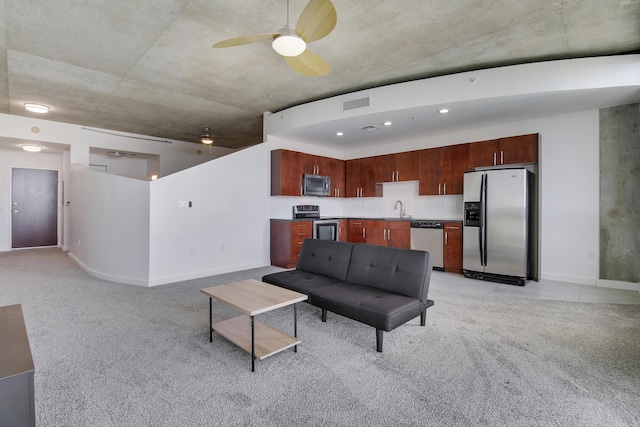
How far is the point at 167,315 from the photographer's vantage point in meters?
3.36

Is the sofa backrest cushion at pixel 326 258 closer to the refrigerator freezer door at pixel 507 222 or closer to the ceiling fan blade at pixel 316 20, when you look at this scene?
the ceiling fan blade at pixel 316 20

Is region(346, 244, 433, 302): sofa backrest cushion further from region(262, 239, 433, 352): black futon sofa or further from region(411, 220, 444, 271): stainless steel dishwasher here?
region(411, 220, 444, 271): stainless steel dishwasher

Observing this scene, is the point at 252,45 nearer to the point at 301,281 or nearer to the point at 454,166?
the point at 301,281

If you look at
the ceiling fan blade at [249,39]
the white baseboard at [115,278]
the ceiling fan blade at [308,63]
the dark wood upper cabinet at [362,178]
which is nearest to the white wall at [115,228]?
the white baseboard at [115,278]

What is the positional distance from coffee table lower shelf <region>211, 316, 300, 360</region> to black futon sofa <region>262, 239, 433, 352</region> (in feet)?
1.69

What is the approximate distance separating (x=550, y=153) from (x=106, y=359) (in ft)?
20.3

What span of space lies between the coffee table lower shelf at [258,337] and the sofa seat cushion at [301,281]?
53 centimetres

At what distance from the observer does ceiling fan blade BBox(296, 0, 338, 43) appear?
2.23 meters

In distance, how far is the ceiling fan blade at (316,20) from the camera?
88.0 inches

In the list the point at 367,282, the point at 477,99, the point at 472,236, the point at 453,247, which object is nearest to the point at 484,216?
the point at 472,236

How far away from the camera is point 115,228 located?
16.0 ft

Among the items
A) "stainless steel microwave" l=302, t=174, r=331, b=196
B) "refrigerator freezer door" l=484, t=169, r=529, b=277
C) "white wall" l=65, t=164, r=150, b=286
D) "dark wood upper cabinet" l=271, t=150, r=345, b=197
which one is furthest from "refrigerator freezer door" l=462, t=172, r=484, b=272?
"white wall" l=65, t=164, r=150, b=286

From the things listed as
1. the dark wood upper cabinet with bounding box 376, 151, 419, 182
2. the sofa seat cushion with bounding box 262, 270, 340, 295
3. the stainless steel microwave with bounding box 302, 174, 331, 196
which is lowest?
the sofa seat cushion with bounding box 262, 270, 340, 295

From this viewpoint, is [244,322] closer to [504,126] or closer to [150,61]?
[150,61]
